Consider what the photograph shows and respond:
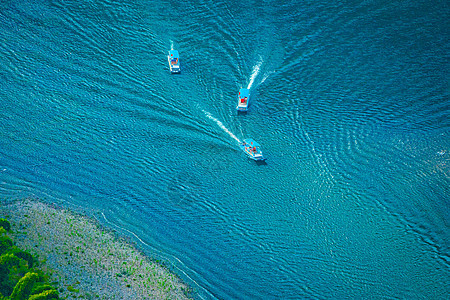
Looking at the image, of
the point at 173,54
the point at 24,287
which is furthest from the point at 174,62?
the point at 24,287

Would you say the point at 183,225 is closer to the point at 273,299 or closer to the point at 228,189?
the point at 228,189

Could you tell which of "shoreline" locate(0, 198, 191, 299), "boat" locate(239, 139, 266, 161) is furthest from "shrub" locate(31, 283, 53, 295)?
"boat" locate(239, 139, 266, 161)

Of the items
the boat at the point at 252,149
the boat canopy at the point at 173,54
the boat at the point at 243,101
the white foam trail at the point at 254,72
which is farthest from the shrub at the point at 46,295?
the white foam trail at the point at 254,72

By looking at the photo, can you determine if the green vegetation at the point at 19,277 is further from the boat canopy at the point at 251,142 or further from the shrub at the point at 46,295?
the boat canopy at the point at 251,142

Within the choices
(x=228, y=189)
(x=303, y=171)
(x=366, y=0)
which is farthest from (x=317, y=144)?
(x=366, y=0)

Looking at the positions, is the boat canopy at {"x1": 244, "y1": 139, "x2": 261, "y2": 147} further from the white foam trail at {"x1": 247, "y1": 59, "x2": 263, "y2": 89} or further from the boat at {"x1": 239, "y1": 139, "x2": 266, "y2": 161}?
the white foam trail at {"x1": 247, "y1": 59, "x2": 263, "y2": 89}

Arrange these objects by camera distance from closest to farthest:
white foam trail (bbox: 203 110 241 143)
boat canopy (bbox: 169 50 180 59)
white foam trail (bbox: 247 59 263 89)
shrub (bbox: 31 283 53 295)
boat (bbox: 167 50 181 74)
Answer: shrub (bbox: 31 283 53 295) < white foam trail (bbox: 203 110 241 143) < white foam trail (bbox: 247 59 263 89) < boat (bbox: 167 50 181 74) < boat canopy (bbox: 169 50 180 59)
